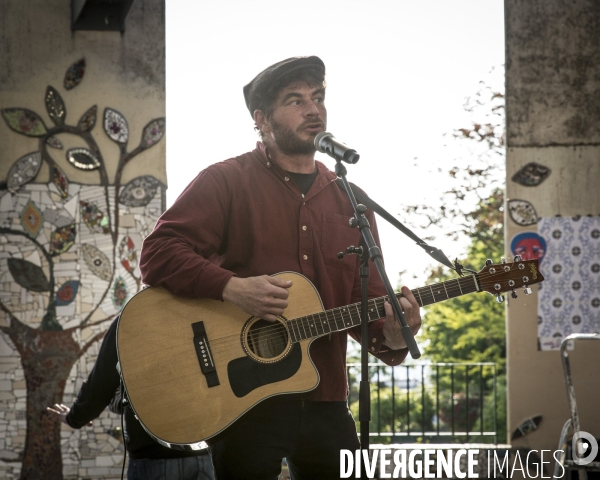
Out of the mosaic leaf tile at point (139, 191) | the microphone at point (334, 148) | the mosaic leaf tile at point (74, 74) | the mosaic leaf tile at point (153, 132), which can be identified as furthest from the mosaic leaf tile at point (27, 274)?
the microphone at point (334, 148)

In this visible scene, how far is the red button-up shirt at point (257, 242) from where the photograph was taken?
2.42m

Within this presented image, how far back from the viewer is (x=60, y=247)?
5051mm

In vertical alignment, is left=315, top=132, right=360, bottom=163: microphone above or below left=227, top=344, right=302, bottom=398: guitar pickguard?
above

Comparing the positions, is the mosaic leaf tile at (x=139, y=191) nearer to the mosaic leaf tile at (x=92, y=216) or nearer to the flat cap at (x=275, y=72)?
the mosaic leaf tile at (x=92, y=216)

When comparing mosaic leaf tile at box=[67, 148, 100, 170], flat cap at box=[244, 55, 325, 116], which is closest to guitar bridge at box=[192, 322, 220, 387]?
flat cap at box=[244, 55, 325, 116]

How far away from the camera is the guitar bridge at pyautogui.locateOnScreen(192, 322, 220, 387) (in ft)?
7.75

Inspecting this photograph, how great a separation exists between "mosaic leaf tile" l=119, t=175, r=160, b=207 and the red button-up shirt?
261cm

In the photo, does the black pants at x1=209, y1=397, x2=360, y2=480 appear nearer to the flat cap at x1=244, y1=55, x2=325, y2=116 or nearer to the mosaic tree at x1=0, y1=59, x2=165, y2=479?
the flat cap at x1=244, y1=55, x2=325, y2=116

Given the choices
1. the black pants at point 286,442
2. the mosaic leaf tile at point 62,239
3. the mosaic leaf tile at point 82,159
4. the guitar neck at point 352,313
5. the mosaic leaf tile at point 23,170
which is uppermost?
the mosaic leaf tile at point 82,159

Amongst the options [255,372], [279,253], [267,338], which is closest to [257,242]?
[279,253]

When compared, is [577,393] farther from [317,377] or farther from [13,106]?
[13,106]

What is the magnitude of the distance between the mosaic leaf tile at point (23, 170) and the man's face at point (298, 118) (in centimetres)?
288

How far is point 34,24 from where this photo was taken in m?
5.06

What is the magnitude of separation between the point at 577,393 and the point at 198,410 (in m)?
3.86
